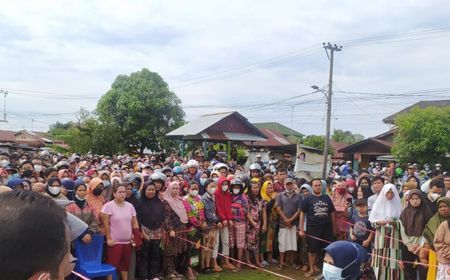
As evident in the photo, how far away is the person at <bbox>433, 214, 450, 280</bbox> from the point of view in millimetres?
5438

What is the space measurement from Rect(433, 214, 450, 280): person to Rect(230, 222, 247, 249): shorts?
3.63 meters

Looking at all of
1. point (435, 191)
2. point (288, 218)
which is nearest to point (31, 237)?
point (435, 191)

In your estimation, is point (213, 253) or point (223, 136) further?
Answer: point (223, 136)

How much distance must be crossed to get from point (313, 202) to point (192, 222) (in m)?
2.29

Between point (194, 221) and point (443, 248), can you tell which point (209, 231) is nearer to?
point (194, 221)

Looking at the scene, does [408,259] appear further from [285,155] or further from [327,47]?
[285,155]

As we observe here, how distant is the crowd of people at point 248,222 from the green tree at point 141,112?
78.4 ft

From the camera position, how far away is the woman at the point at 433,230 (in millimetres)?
5922

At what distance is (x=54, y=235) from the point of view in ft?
3.33

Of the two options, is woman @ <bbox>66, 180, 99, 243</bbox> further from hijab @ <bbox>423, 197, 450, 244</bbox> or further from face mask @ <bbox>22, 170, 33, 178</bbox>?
hijab @ <bbox>423, 197, 450, 244</bbox>

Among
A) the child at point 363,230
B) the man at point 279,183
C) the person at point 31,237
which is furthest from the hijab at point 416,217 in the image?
the person at point 31,237

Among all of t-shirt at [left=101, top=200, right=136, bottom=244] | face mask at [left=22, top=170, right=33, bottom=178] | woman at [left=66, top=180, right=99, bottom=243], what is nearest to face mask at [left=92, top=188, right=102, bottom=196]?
woman at [left=66, top=180, right=99, bottom=243]

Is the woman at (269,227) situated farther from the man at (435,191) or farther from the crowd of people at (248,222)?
the man at (435,191)

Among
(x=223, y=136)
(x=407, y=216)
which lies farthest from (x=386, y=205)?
(x=223, y=136)
